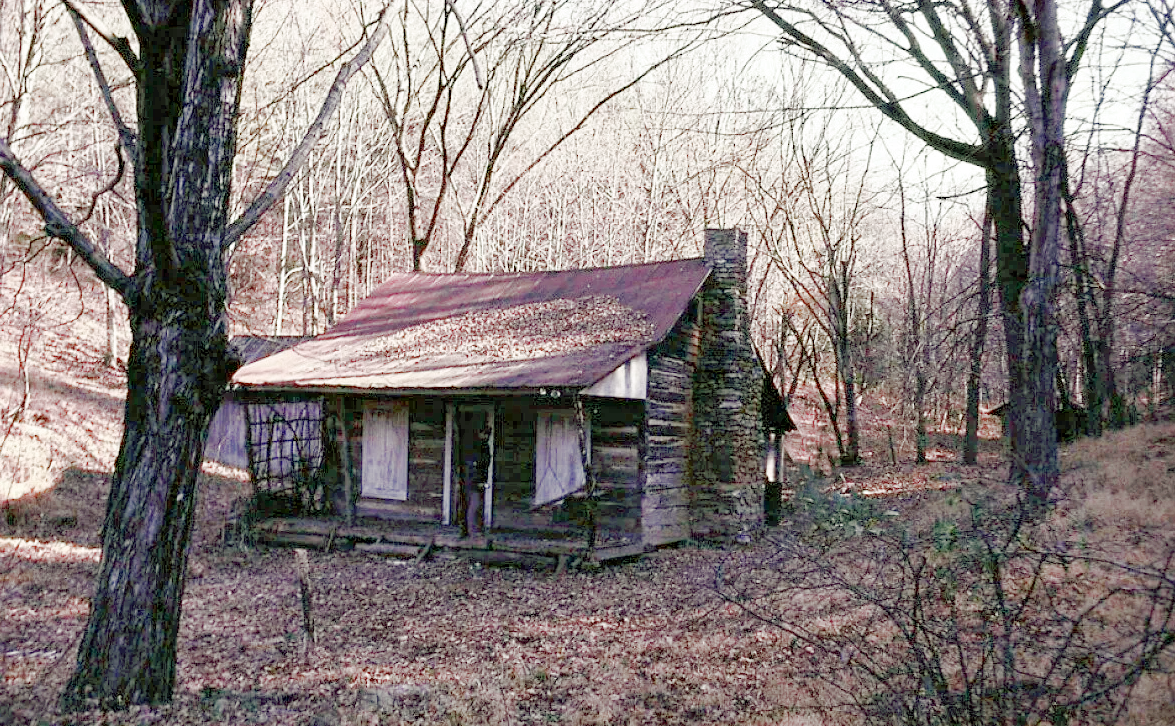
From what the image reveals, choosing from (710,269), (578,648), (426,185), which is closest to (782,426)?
(710,269)

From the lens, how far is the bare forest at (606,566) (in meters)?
5.61

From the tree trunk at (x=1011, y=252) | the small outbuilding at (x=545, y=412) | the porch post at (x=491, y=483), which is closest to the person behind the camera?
the tree trunk at (x=1011, y=252)

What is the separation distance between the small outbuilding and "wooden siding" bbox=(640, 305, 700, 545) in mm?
43

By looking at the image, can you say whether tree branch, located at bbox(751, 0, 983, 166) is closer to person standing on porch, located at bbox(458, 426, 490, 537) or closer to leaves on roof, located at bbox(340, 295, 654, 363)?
leaves on roof, located at bbox(340, 295, 654, 363)

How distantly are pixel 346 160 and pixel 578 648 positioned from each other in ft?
84.0

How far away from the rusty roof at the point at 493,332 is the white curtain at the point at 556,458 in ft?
3.65

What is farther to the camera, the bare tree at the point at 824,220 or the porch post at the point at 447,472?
the bare tree at the point at 824,220

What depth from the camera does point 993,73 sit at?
11.7m

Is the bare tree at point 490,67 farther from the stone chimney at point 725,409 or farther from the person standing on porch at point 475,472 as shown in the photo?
the person standing on porch at point 475,472

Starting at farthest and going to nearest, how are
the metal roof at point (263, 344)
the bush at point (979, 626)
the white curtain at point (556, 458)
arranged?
the metal roof at point (263, 344) → the white curtain at point (556, 458) → the bush at point (979, 626)

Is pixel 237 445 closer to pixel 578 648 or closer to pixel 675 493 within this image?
pixel 675 493

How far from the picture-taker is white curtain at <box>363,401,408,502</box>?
15.2m

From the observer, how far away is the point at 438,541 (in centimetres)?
1367

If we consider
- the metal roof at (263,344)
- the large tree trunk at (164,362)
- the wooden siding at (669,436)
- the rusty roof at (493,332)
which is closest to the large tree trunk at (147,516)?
the large tree trunk at (164,362)
